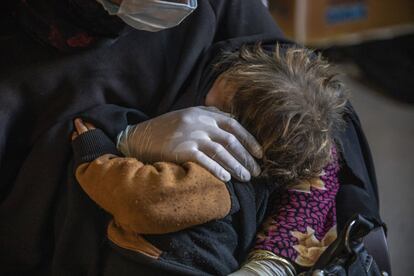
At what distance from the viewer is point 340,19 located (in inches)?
97.8

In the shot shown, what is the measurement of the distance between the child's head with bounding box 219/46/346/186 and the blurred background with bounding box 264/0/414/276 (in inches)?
29.8

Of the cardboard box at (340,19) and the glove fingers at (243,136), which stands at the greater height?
the glove fingers at (243,136)

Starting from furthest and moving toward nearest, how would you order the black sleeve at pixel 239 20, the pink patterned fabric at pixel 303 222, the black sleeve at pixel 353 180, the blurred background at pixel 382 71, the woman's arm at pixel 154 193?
1. the blurred background at pixel 382 71
2. the black sleeve at pixel 239 20
3. the black sleeve at pixel 353 180
4. the pink patterned fabric at pixel 303 222
5. the woman's arm at pixel 154 193

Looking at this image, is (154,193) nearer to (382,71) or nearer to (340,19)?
(382,71)

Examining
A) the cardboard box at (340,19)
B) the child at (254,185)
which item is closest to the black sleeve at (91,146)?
the child at (254,185)

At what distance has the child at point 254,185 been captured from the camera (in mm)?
Result: 870

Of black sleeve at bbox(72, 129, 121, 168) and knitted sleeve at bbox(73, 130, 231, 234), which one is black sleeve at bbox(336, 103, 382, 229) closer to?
knitted sleeve at bbox(73, 130, 231, 234)

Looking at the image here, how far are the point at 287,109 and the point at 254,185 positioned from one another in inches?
5.4

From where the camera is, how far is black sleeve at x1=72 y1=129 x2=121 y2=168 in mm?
948

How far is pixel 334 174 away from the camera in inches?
43.4

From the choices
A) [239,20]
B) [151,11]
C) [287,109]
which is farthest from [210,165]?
[239,20]

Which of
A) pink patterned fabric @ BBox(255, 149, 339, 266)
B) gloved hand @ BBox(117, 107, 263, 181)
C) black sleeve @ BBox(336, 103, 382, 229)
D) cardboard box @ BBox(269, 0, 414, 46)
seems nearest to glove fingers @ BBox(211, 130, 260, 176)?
gloved hand @ BBox(117, 107, 263, 181)

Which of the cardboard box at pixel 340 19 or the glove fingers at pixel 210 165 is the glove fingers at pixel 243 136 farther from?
the cardboard box at pixel 340 19

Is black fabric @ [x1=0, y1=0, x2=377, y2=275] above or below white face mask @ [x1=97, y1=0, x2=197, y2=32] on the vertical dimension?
below
